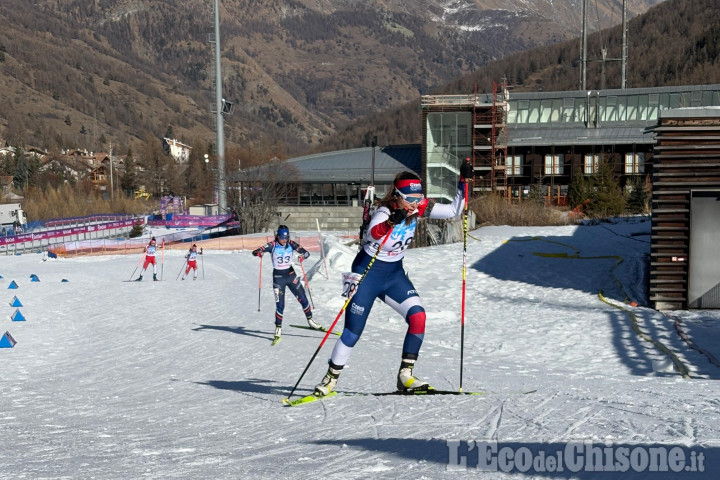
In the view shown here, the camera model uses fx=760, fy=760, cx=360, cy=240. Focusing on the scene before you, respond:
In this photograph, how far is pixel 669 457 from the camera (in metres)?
5.18

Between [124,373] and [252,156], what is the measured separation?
83204 mm

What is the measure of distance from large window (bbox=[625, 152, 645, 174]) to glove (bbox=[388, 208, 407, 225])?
56.8 meters

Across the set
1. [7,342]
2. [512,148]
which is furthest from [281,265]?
[512,148]

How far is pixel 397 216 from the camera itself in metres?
7.57

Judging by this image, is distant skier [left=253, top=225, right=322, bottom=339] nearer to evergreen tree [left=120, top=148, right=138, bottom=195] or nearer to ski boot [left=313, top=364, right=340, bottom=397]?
ski boot [left=313, top=364, right=340, bottom=397]

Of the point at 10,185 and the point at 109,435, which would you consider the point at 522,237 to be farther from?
the point at 10,185

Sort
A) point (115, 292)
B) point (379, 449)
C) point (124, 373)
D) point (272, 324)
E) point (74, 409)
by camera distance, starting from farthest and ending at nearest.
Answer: point (115, 292), point (272, 324), point (124, 373), point (74, 409), point (379, 449)

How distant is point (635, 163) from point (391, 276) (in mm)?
57055

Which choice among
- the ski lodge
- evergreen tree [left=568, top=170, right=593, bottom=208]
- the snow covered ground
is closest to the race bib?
the snow covered ground

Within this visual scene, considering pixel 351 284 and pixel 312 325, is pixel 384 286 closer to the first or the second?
pixel 351 284

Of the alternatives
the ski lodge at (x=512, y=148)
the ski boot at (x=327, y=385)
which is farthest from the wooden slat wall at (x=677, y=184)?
the ski lodge at (x=512, y=148)

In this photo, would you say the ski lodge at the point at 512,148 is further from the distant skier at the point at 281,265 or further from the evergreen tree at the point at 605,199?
the distant skier at the point at 281,265

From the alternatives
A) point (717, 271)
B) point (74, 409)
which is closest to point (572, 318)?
point (717, 271)

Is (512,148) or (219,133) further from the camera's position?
(219,133)
